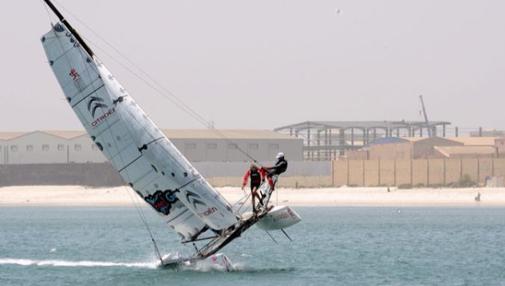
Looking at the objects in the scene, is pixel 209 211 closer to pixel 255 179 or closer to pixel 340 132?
pixel 255 179

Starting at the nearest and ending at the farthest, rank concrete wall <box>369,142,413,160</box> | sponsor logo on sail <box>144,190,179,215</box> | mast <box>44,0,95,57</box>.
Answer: mast <box>44,0,95,57</box>
sponsor logo on sail <box>144,190,179,215</box>
concrete wall <box>369,142,413,160</box>

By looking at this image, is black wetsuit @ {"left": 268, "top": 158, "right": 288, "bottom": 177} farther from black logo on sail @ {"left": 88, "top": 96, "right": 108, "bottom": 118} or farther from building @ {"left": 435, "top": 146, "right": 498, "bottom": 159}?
building @ {"left": 435, "top": 146, "right": 498, "bottom": 159}

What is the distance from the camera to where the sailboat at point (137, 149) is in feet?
111

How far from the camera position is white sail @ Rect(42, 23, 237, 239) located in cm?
3388

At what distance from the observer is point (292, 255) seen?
4650 cm

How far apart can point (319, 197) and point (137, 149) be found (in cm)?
6846

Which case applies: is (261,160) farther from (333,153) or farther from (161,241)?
(161,241)

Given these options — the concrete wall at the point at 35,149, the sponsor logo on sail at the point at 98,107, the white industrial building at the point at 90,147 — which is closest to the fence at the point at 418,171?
the white industrial building at the point at 90,147

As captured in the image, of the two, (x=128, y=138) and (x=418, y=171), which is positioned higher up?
(x=128, y=138)

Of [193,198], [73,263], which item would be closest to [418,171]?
[73,263]

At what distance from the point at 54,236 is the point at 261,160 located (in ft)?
207

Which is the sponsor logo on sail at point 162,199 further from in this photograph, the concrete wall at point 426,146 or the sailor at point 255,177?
the concrete wall at point 426,146

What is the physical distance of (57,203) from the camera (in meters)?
115

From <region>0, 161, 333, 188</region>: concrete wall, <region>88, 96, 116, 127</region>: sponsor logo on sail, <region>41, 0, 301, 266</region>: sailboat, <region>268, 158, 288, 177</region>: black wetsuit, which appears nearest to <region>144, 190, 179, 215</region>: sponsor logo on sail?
<region>41, 0, 301, 266</region>: sailboat
